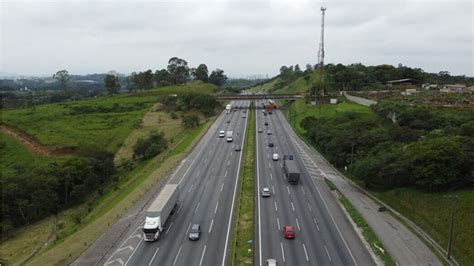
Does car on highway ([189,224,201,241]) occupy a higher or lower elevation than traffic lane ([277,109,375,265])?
higher

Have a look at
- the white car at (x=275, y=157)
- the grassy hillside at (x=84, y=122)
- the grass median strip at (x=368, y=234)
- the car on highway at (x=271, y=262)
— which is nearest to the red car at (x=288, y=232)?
the car on highway at (x=271, y=262)

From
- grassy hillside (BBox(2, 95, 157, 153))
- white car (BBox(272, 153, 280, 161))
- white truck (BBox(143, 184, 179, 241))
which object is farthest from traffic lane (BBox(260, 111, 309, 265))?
grassy hillside (BBox(2, 95, 157, 153))

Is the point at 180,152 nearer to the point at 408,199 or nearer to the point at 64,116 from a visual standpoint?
the point at 408,199

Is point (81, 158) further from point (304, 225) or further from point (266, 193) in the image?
point (304, 225)

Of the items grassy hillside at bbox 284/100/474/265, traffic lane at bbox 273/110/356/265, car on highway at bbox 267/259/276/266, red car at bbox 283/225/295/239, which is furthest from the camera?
red car at bbox 283/225/295/239

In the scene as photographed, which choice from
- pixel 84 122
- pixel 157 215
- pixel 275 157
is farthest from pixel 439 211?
pixel 84 122

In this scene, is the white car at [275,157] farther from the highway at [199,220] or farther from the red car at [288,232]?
the red car at [288,232]

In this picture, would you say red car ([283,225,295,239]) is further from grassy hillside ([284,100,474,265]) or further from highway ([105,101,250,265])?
grassy hillside ([284,100,474,265])
